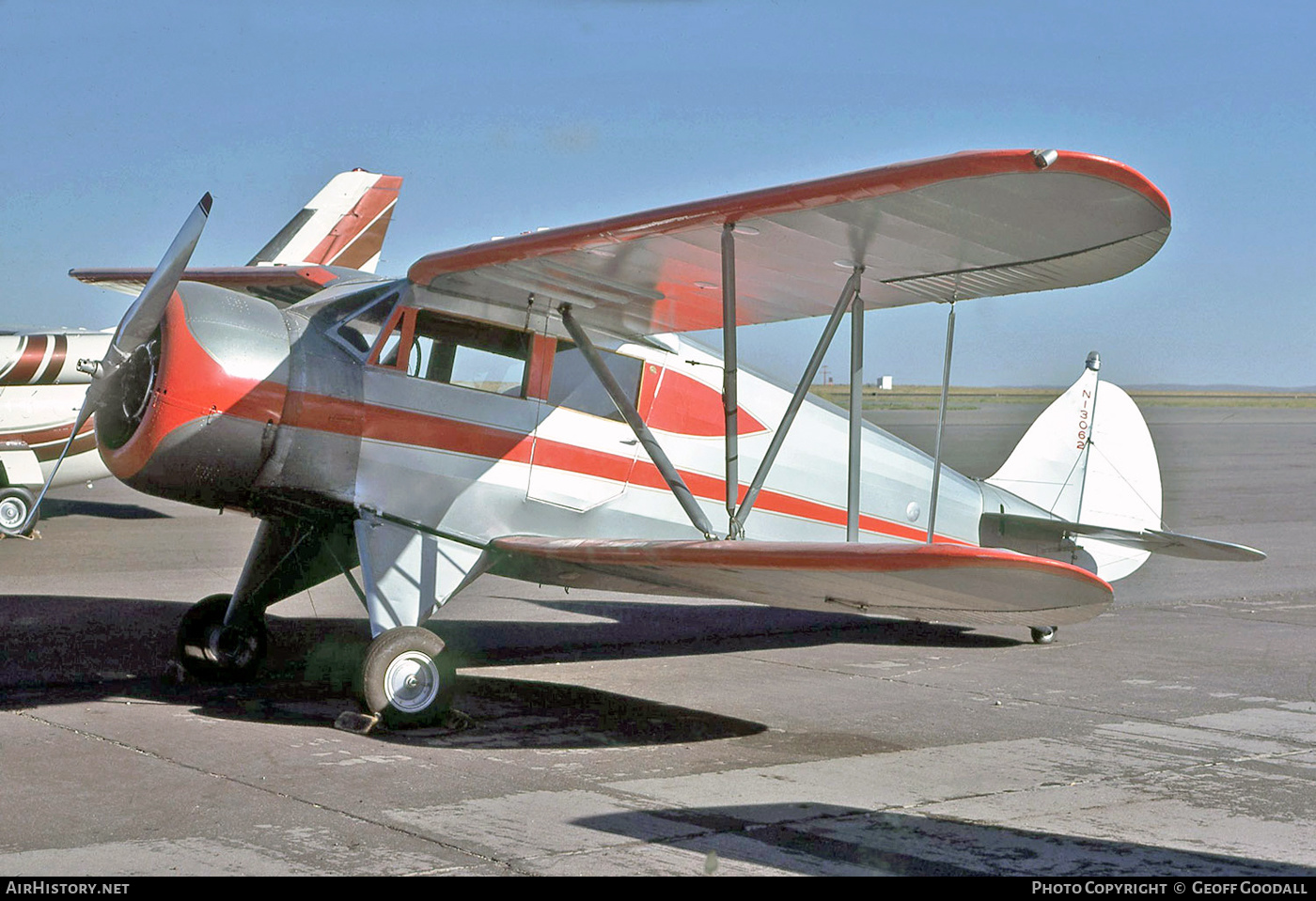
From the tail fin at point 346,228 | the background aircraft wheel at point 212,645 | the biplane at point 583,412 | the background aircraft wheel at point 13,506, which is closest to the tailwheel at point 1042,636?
the biplane at point 583,412

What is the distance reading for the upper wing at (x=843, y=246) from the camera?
4.89 meters

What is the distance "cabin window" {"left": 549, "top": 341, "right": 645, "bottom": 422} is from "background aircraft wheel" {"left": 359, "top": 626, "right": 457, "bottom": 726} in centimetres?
158

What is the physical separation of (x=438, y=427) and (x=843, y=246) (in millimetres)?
2330

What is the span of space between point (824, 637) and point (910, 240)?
4.75 metres

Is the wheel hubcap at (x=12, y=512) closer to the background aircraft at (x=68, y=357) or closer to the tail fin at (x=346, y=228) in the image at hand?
the background aircraft at (x=68, y=357)

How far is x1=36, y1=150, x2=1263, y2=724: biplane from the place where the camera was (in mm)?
5586

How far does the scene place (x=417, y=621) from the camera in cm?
687

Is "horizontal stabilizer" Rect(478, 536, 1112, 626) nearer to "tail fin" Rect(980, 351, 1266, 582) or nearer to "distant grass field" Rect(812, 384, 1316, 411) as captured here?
"tail fin" Rect(980, 351, 1266, 582)

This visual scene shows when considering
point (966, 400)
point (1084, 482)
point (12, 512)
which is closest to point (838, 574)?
point (1084, 482)

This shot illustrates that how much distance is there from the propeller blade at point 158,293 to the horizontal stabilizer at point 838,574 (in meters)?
2.07

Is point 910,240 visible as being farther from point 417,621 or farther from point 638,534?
point 417,621

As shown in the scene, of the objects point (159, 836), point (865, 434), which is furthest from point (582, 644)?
point (159, 836)

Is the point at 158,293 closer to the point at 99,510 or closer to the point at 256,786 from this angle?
the point at 256,786

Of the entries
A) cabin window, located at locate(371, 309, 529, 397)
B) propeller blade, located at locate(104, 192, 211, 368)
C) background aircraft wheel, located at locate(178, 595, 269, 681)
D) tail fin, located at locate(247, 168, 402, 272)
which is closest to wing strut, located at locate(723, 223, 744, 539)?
cabin window, located at locate(371, 309, 529, 397)
